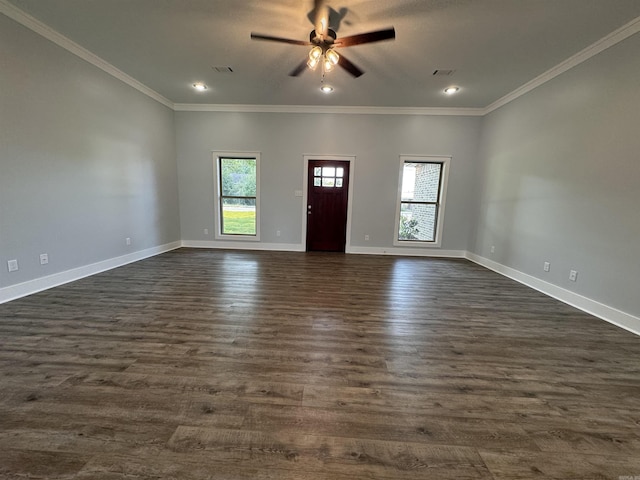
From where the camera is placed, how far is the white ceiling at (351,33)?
2.38 meters

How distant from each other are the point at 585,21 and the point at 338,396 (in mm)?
4161

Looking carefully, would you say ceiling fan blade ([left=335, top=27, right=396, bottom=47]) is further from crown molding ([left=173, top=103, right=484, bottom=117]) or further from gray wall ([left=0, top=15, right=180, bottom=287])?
gray wall ([left=0, top=15, right=180, bottom=287])

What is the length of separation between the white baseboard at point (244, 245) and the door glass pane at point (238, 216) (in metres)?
0.25

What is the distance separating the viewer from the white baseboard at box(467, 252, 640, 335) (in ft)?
8.04

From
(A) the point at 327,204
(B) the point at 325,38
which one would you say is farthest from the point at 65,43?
(A) the point at 327,204

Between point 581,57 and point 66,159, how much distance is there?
21.4 feet

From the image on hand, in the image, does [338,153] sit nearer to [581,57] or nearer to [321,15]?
[321,15]

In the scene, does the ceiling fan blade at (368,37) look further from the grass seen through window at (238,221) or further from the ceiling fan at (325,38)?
the grass seen through window at (238,221)

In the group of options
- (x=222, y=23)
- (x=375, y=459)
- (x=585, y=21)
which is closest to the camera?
(x=375, y=459)

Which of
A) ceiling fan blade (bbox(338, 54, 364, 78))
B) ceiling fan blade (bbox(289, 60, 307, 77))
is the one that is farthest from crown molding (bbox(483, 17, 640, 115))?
ceiling fan blade (bbox(289, 60, 307, 77))

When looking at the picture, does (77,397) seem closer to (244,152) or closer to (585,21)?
(244,152)

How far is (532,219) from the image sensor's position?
369cm

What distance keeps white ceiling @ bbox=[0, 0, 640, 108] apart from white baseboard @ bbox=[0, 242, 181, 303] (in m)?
2.91

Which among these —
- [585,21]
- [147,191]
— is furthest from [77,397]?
[585,21]
